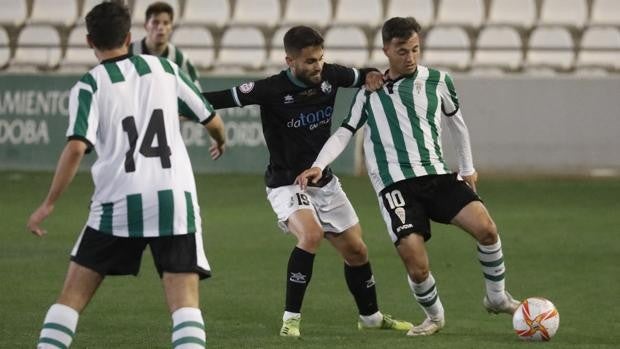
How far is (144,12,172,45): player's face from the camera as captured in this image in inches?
457

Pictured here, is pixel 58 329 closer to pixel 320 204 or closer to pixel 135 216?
pixel 135 216

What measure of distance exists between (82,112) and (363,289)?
310 cm

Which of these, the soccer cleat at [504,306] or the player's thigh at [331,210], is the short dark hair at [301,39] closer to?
the player's thigh at [331,210]

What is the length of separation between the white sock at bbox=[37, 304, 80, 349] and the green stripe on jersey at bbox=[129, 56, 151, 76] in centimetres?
107

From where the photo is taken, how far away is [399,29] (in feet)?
27.6

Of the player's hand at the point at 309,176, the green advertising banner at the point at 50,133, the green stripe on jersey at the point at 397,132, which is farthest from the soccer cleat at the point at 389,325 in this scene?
the green advertising banner at the point at 50,133

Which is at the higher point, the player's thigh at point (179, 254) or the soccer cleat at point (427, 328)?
the player's thigh at point (179, 254)

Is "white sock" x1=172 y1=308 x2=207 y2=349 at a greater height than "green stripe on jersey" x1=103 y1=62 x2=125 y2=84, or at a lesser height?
Result: lesser

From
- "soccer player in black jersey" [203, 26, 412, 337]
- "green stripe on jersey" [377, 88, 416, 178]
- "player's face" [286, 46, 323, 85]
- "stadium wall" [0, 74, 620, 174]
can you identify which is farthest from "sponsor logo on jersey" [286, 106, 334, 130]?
"stadium wall" [0, 74, 620, 174]

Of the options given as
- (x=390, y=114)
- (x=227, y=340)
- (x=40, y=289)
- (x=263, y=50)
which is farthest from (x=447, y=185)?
(x=263, y=50)

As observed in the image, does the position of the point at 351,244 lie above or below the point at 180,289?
below

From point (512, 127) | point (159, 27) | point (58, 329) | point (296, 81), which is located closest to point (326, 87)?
point (296, 81)

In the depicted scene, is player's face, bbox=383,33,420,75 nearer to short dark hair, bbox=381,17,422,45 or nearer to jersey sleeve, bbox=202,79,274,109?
short dark hair, bbox=381,17,422,45

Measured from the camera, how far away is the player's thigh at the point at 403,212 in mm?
8461
